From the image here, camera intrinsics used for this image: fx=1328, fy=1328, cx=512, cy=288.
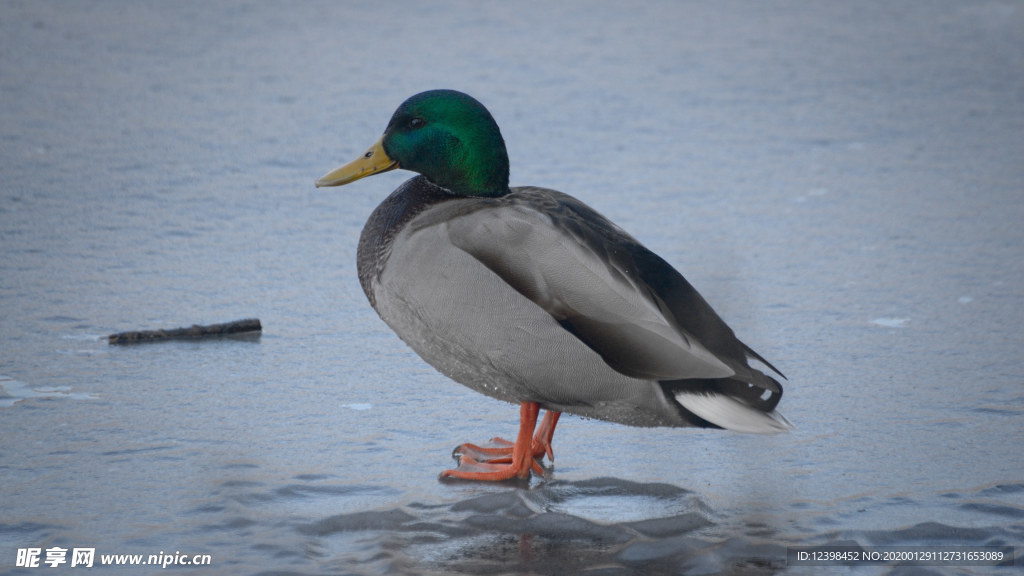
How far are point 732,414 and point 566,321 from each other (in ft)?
1.59

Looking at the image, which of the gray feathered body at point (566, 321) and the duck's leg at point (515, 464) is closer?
the gray feathered body at point (566, 321)

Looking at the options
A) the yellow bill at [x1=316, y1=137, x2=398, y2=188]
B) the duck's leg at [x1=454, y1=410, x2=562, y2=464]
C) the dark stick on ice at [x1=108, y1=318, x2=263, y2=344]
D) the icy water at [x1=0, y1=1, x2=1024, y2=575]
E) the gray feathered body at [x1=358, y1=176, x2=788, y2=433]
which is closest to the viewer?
the icy water at [x1=0, y1=1, x2=1024, y2=575]

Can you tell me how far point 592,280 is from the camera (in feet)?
11.2

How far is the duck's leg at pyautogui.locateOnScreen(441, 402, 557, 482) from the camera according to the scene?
3.57m

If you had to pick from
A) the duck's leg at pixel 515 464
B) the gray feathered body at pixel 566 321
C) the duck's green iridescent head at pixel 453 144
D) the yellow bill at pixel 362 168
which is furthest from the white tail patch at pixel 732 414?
the yellow bill at pixel 362 168

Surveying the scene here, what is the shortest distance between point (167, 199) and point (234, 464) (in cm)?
266

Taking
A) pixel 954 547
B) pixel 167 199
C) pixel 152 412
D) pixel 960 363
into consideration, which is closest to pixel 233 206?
pixel 167 199

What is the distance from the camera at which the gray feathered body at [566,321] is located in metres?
3.37

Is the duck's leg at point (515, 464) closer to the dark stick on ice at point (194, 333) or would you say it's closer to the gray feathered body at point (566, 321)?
the gray feathered body at point (566, 321)

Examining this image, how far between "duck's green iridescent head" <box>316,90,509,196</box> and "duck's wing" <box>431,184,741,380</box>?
0.20 metres

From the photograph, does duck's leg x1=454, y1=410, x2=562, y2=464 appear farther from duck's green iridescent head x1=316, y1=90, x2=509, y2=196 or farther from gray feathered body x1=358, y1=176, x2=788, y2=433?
duck's green iridescent head x1=316, y1=90, x2=509, y2=196

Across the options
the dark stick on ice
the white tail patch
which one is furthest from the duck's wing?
the dark stick on ice

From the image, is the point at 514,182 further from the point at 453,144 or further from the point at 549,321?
the point at 549,321

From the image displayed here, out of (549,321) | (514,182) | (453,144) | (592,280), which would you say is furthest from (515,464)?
(514,182)
